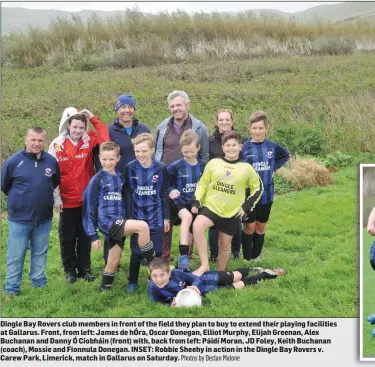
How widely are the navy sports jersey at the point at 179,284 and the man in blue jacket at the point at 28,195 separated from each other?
137 centimetres

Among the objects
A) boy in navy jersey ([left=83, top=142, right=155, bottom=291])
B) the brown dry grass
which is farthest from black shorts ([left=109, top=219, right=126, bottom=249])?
the brown dry grass

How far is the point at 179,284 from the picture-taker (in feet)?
16.6

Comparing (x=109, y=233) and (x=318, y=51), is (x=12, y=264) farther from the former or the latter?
(x=318, y=51)

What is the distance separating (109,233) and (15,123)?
31.2ft

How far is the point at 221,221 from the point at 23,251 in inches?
83.8

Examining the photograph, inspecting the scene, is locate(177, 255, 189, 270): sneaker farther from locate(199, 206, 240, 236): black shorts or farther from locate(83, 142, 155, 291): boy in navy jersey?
locate(199, 206, 240, 236): black shorts

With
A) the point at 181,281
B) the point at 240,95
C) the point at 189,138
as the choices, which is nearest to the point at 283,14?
the point at 240,95

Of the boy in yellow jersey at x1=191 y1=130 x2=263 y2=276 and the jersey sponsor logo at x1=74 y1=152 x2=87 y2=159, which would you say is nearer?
the boy in yellow jersey at x1=191 y1=130 x2=263 y2=276

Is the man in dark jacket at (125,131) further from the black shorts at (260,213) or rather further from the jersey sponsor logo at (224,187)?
the black shorts at (260,213)

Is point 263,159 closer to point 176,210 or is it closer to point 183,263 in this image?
point 176,210

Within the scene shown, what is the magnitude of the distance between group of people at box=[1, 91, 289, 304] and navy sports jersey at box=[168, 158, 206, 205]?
11mm

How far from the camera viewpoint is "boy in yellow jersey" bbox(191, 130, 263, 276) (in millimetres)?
5297

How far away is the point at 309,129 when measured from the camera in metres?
11.8

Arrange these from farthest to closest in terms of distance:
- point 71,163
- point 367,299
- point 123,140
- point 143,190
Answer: point 123,140 → point 71,163 → point 143,190 → point 367,299
